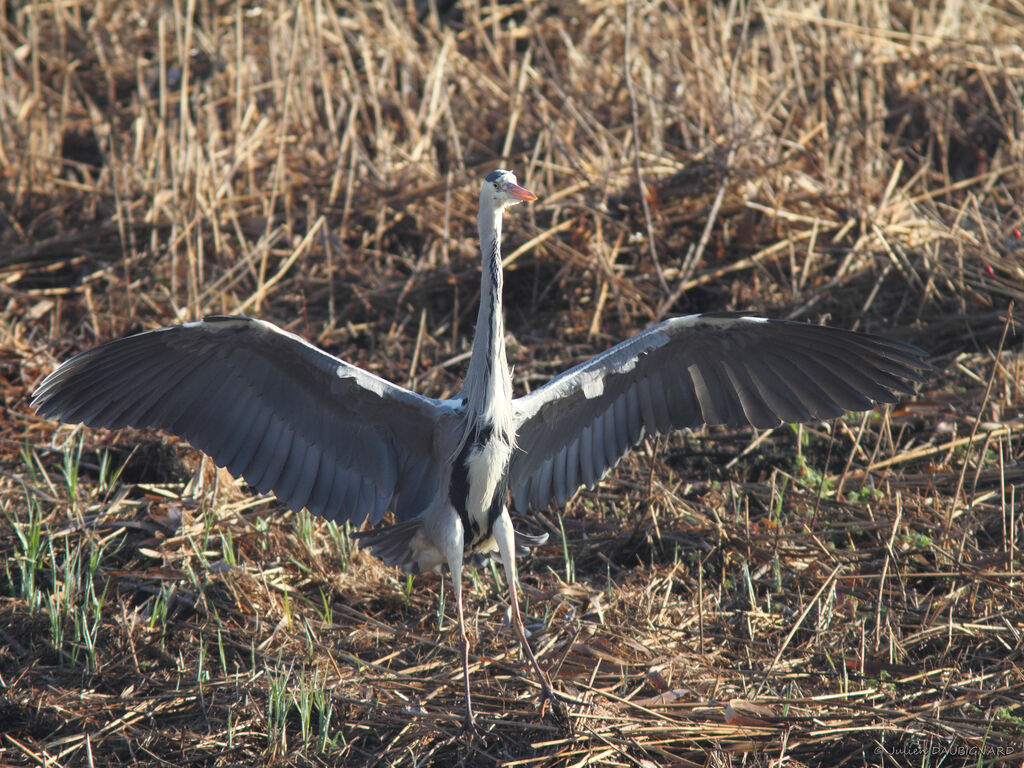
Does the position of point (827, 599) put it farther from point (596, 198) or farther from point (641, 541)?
point (596, 198)

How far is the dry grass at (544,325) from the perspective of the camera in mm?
3889

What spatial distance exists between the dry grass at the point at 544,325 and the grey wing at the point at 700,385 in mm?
464

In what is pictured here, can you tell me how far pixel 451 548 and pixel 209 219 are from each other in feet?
11.0

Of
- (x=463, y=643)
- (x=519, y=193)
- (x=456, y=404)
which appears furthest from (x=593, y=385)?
(x=463, y=643)

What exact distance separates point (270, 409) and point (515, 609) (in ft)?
4.29

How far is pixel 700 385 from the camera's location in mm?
4430

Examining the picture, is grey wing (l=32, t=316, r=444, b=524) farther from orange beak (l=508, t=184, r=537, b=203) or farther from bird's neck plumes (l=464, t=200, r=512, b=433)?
orange beak (l=508, t=184, r=537, b=203)

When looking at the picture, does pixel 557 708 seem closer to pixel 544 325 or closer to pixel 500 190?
pixel 500 190

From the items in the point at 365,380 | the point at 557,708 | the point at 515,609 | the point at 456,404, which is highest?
the point at 365,380

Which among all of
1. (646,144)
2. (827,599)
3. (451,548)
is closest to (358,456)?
(451,548)

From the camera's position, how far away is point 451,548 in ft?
14.1

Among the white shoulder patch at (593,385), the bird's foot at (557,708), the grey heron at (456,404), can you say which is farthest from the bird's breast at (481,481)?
the bird's foot at (557,708)

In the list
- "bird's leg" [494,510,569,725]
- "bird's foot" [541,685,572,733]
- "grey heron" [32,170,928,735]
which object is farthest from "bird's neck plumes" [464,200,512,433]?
"bird's foot" [541,685,572,733]

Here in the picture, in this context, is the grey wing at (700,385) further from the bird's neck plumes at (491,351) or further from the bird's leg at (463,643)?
the bird's leg at (463,643)
